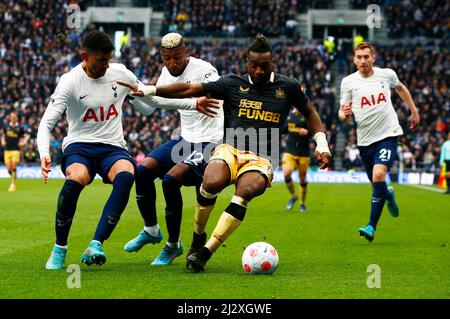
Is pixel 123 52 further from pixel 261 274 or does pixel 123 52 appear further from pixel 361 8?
pixel 261 274

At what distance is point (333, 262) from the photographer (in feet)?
30.2

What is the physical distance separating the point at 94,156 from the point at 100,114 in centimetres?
44

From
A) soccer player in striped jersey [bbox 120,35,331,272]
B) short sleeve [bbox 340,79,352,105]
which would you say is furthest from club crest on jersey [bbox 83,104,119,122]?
short sleeve [bbox 340,79,352,105]

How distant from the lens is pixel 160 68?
42062mm

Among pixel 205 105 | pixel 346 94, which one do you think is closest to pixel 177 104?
pixel 205 105

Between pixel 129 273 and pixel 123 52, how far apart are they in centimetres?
3527

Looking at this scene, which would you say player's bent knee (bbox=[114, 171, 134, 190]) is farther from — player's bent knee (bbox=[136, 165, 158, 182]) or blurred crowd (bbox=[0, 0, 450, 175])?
blurred crowd (bbox=[0, 0, 450, 175])

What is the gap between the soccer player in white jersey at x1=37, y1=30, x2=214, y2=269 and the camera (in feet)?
27.3

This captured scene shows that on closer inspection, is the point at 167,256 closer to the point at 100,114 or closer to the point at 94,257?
the point at 94,257

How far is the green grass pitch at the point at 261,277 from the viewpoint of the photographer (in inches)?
273

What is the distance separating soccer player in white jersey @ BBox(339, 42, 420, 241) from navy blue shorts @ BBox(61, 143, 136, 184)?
438 cm

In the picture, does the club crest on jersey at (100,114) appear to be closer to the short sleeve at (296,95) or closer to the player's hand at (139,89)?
the player's hand at (139,89)

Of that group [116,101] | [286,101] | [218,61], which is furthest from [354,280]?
[218,61]

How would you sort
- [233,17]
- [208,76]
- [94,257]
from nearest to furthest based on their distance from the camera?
[94,257], [208,76], [233,17]
